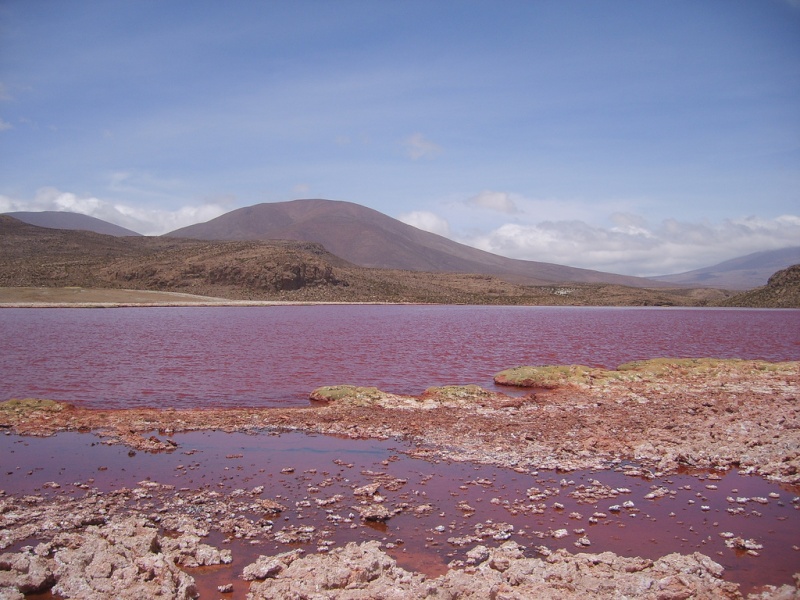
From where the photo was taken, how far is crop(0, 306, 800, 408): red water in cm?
2223

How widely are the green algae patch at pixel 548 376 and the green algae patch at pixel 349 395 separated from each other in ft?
20.5

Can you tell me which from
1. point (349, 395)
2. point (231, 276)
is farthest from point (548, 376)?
point (231, 276)

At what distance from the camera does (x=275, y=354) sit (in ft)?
109

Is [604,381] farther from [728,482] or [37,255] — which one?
[37,255]

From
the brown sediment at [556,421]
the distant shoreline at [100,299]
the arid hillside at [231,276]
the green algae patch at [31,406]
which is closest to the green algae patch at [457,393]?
the brown sediment at [556,421]

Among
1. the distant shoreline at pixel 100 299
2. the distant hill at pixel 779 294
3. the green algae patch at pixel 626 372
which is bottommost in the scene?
the green algae patch at pixel 626 372

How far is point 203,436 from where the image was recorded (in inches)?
605

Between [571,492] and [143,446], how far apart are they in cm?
960

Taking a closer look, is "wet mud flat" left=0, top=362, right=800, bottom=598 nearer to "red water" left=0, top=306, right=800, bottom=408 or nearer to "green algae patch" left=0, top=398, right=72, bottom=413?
"green algae patch" left=0, top=398, right=72, bottom=413

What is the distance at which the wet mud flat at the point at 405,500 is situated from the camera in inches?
307

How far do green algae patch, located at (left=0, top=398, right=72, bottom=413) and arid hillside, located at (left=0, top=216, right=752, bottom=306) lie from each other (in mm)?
84030

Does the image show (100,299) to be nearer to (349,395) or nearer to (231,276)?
(231,276)

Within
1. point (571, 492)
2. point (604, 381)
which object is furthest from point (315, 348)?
point (571, 492)

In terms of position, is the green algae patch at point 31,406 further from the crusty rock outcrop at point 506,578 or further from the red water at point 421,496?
the crusty rock outcrop at point 506,578
